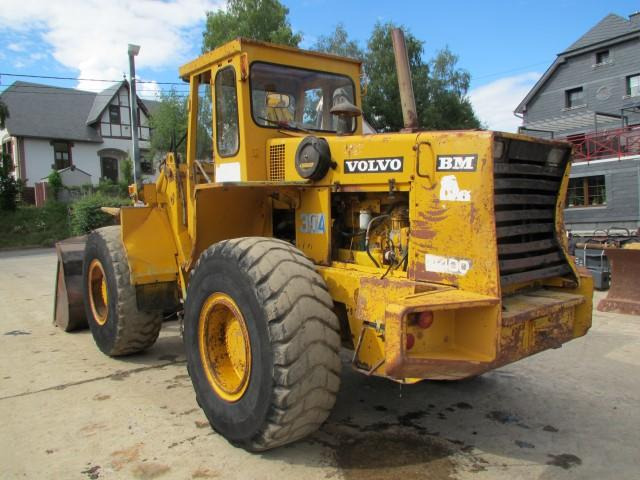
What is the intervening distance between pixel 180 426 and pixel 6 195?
25457 mm

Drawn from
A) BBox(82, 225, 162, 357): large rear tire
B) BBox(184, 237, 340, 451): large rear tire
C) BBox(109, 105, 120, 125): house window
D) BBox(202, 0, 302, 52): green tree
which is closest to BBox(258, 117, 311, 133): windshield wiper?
BBox(184, 237, 340, 451): large rear tire

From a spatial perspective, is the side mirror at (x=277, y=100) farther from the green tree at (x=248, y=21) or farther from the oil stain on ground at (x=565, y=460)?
the green tree at (x=248, y=21)

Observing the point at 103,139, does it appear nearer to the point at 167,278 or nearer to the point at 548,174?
the point at 167,278

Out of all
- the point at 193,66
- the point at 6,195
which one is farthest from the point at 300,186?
the point at 6,195

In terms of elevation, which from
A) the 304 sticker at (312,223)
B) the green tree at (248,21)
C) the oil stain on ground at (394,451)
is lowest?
the oil stain on ground at (394,451)

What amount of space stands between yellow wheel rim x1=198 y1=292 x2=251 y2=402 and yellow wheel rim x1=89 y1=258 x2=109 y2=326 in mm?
2292

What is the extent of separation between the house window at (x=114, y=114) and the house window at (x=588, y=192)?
101ft

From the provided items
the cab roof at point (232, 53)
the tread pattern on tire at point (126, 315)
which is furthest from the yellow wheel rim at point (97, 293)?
the cab roof at point (232, 53)

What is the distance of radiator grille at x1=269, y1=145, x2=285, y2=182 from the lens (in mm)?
4395

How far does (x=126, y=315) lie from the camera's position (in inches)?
212

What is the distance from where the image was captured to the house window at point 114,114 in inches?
1529

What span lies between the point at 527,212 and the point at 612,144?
58.9 feet

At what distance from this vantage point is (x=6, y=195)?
25.5 metres

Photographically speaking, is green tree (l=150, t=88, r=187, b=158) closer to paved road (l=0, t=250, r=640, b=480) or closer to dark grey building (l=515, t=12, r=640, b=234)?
dark grey building (l=515, t=12, r=640, b=234)
